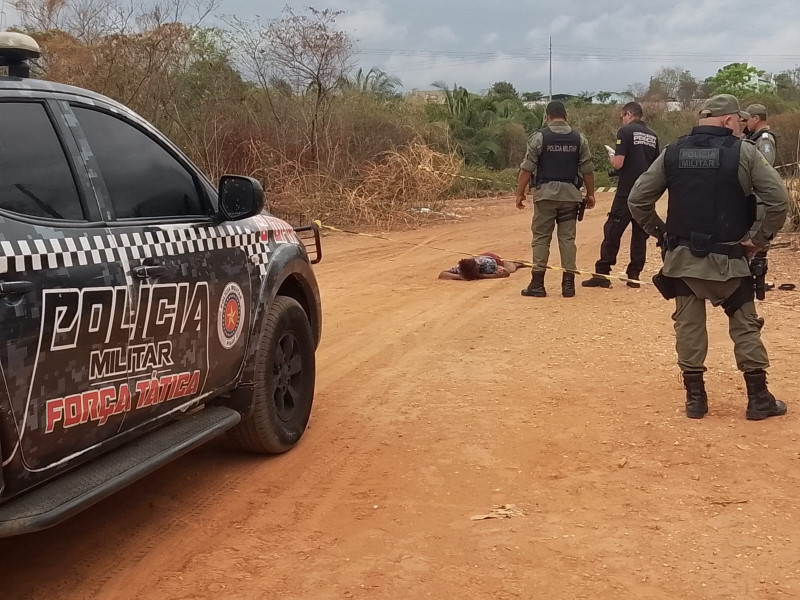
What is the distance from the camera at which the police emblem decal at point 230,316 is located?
12.7ft

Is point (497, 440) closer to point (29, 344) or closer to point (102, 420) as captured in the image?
point (102, 420)

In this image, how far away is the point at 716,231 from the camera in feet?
16.1

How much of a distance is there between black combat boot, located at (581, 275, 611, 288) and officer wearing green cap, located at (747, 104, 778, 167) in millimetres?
2111

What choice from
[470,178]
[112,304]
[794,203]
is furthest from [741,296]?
[470,178]

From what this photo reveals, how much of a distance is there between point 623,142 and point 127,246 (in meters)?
7.35

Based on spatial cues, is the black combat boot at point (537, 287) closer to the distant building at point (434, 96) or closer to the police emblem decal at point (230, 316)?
the police emblem decal at point (230, 316)

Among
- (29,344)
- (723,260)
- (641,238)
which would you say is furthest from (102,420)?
(641,238)

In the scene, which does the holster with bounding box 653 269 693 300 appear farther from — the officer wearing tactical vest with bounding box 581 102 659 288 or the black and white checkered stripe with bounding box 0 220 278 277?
the officer wearing tactical vest with bounding box 581 102 659 288

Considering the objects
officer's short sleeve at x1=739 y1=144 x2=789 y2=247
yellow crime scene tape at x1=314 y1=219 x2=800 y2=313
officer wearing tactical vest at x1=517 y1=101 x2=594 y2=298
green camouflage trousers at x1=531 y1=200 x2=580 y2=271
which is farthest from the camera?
green camouflage trousers at x1=531 y1=200 x2=580 y2=271

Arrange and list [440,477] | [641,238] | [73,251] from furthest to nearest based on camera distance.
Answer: [641,238]
[440,477]
[73,251]

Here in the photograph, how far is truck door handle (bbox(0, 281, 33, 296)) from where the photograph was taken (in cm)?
254

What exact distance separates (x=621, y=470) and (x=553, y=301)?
470 cm

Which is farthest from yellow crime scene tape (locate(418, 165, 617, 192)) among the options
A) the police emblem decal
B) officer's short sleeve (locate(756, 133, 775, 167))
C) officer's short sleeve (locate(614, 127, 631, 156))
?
the police emblem decal

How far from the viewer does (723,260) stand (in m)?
4.88
